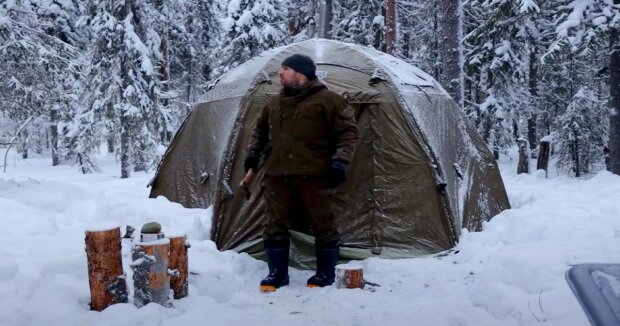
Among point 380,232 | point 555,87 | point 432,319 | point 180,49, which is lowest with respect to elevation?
point 432,319

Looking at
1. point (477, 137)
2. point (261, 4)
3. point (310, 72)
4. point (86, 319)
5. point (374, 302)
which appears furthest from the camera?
point (261, 4)

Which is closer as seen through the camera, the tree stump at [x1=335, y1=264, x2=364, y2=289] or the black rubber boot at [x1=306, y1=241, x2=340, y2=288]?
the tree stump at [x1=335, y1=264, x2=364, y2=289]

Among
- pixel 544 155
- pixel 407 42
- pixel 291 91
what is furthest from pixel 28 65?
pixel 407 42

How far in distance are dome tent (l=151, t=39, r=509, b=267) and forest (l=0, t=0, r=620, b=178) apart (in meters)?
3.23

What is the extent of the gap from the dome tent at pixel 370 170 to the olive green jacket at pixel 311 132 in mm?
979

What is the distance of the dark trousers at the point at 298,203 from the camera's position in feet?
15.1

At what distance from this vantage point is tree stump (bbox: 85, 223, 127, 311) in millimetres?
3570

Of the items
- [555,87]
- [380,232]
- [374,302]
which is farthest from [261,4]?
[374,302]

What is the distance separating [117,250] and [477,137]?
5.30m

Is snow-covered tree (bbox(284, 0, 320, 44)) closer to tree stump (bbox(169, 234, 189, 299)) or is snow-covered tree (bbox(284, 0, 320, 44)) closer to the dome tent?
the dome tent

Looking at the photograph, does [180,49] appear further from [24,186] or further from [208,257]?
[208,257]

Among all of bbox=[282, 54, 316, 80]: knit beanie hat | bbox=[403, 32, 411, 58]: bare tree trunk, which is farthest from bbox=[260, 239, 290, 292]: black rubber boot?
bbox=[403, 32, 411, 58]: bare tree trunk

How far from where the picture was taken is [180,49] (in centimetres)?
2388

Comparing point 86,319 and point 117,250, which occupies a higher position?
point 117,250
